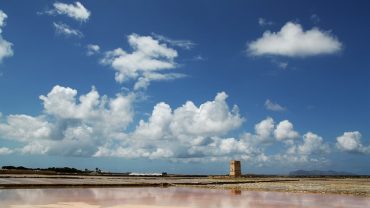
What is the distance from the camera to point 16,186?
3247cm

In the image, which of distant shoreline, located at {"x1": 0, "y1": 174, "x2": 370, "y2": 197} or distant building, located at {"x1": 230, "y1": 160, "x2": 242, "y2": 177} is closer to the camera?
distant shoreline, located at {"x1": 0, "y1": 174, "x2": 370, "y2": 197}

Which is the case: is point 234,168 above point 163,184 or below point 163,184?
above

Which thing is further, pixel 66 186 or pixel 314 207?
pixel 66 186

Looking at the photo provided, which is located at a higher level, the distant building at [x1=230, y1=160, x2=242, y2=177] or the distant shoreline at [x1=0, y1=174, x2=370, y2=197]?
the distant building at [x1=230, y1=160, x2=242, y2=177]

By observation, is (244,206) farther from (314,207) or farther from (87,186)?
(87,186)

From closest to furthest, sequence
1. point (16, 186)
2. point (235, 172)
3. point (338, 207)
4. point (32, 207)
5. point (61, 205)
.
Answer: point (32, 207)
point (61, 205)
point (338, 207)
point (16, 186)
point (235, 172)

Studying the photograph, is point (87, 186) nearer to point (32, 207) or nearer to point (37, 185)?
point (37, 185)

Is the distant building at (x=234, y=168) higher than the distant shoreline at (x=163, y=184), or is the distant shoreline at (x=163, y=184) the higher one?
the distant building at (x=234, y=168)

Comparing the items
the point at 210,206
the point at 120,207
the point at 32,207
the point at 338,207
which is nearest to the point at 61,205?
the point at 32,207

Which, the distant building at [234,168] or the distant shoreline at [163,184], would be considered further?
the distant building at [234,168]

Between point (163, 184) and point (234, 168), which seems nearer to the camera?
point (163, 184)

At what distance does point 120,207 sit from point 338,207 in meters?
12.4

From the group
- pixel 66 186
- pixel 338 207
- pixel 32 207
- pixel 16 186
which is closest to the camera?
pixel 32 207

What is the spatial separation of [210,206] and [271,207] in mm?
3357
